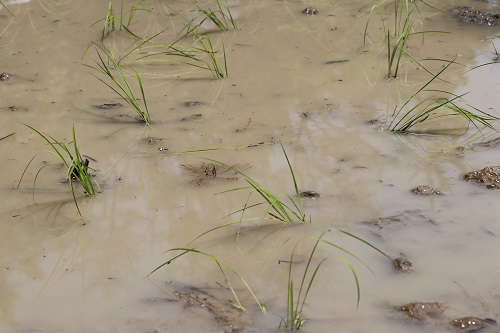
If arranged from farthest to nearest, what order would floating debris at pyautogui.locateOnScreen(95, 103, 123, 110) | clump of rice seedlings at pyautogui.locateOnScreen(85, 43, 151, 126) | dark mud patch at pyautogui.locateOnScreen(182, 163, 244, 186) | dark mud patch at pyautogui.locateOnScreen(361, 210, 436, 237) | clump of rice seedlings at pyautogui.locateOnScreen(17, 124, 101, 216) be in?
floating debris at pyautogui.locateOnScreen(95, 103, 123, 110)
clump of rice seedlings at pyautogui.locateOnScreen(85, 43, 151, 126)
dark mud patch at pyautogui.locateOnScreen(182, 163, 244, 186)
clump of rice seedlings at pyautogui.locateOnScreen(17, 124, 101, 216)
dark mud patch at pyautogui.locateOnScreen(361, 210, 436, 237)

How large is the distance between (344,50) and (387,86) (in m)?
0.47

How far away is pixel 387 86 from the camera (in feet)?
13.0

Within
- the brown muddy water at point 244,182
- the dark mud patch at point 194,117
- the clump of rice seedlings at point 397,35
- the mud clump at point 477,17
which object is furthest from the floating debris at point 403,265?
the mud clump at point 477,17

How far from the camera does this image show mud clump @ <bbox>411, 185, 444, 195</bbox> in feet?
9.94

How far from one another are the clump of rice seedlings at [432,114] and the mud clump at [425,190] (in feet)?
1.37

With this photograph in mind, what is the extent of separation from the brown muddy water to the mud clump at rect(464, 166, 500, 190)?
0.05 metres

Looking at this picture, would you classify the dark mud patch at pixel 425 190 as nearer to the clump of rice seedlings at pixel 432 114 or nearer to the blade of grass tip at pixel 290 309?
the clump of rice seedlings at pixel 432 114

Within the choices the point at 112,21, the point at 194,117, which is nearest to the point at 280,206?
the point at 194,117

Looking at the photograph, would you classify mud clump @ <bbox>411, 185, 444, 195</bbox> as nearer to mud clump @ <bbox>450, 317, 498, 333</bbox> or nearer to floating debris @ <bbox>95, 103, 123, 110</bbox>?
mud clump @ <bbox>450, 317, 498, 333</bbox>

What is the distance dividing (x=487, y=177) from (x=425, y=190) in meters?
0.26

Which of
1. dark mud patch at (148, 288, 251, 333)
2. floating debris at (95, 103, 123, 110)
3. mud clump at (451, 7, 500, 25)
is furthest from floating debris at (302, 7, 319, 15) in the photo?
dark mud patch at (148, 288, 251, 333)

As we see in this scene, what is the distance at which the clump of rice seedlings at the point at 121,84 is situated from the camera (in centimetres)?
363

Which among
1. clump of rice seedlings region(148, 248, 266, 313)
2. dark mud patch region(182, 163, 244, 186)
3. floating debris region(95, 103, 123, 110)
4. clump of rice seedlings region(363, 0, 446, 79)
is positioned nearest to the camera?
clump of rice seedlings region(148, 248, 266, 313)

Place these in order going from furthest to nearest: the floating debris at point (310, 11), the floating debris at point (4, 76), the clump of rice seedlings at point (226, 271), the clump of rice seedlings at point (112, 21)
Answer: the floating debris at point (310, 11) → the clump of rice seedlings at point (112, 21) → the floating debris at point (4, 76) → the clump of rice seedlings at point (226, 271)
